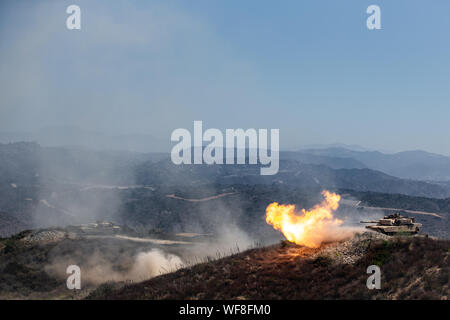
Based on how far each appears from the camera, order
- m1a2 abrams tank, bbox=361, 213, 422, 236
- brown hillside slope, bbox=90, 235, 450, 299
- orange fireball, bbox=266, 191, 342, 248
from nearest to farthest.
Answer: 1. brown hillside slope, bbox=90, 235, 450, 299
2. m1a2 abrams tank, bbox=361, 213, 422, 236
3. orange fireball, bbox=266, 191, 342, 248

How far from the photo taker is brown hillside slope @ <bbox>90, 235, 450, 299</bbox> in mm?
25922

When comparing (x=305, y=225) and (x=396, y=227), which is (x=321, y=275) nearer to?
(x=396, y=227)

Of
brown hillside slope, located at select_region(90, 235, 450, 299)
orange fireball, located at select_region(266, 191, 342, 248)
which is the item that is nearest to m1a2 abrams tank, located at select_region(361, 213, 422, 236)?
brown hillside slope, located at select_region(90, 235, 450, 299)

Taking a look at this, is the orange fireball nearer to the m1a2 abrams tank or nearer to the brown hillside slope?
the brown hillside slope

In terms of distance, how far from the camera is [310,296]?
2711 centimetres

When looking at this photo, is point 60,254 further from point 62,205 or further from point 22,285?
point 62,205

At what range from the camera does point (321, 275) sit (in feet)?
100

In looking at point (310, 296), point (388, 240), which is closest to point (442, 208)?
point (388, 240)

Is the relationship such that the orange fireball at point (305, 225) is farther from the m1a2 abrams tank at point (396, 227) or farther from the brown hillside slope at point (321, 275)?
the m1a2 abrams tank at point (396, 227)

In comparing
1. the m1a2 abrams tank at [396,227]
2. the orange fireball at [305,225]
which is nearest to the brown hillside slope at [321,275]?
the orange fireball at [305,225]

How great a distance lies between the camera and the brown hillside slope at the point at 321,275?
25.9 meters
